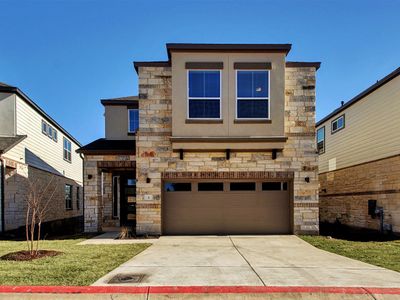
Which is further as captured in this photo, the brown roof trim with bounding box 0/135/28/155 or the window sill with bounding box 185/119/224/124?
the brown roof trim with bounding box 0/135/28/155

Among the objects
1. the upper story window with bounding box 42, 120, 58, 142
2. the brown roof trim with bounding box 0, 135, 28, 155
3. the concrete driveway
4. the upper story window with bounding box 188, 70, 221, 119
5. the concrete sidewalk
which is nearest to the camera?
the concrete sidewalk

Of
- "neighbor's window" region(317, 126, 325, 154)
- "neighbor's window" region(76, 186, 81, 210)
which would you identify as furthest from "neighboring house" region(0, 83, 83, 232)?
"neighbor's window" region(317, 126, 325, 154)

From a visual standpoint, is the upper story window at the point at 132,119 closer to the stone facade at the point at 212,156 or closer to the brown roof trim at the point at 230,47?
the stone facade at the point at 212,156

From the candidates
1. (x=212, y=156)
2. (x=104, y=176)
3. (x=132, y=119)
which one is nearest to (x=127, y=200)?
(x=104, y=176)

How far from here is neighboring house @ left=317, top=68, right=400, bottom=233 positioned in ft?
42.2

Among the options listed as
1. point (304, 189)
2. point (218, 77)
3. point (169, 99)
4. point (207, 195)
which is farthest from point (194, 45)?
point (304, 189)

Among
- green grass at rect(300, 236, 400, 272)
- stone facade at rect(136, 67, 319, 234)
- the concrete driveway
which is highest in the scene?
stone facade at rect(136, 67, 319, 234)

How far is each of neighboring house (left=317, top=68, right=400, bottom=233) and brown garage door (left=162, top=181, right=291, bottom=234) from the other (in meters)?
4.37

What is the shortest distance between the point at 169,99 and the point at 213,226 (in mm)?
5277

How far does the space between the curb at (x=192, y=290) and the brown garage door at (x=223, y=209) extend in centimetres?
689

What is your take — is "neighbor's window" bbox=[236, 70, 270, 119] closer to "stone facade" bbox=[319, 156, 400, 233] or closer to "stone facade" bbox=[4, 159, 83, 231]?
"stone facade" bbox=[319, 156, 400, 233]

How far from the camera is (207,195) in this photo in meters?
12.6

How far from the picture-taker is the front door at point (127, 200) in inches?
602

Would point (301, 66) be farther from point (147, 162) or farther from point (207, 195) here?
point (147, 162)
